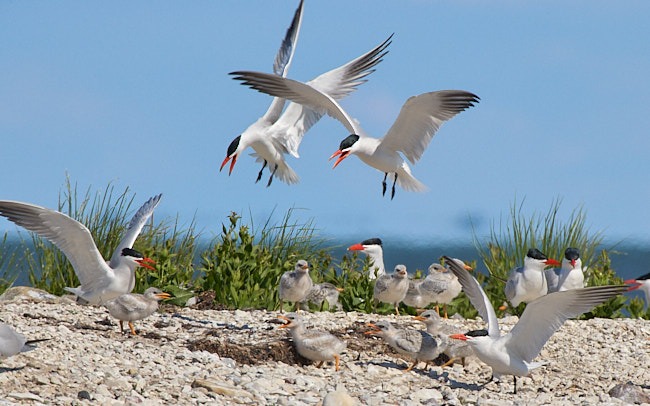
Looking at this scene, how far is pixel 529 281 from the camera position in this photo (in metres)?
9.97

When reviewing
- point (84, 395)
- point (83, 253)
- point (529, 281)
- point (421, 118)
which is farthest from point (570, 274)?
point (84, 395)

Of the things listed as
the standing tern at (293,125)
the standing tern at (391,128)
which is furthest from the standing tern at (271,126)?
the standing tern at (391,128)

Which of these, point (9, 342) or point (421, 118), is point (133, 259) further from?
point (421, 118)

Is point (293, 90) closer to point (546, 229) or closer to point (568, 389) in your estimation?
point (546, 229)

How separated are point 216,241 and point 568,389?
17.5 ft

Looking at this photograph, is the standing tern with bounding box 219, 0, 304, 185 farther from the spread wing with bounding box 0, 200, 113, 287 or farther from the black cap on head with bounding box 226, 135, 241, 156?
the spread wing with bounding box 0, 200, 113, 287

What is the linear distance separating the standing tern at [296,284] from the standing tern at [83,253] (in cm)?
135

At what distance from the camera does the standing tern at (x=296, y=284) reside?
30.1ft

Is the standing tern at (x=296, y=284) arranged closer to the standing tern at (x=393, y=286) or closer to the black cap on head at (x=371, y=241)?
the standing tern at (x=393, y=286)

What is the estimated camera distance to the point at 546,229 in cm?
1205

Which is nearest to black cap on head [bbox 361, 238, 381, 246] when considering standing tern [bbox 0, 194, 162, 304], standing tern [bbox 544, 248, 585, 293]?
standing tern [bbox 544, 248, 585, 293]

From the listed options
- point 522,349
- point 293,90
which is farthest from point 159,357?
point 293,90

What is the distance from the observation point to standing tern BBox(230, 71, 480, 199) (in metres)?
10.0

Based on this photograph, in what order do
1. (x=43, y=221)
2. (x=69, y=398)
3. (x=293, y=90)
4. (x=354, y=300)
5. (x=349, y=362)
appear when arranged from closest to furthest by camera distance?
(x=69, y=398) → (x=349, y=362) → (x=43, y=221) → (x=354, y=300) → (x=293, y=90)
